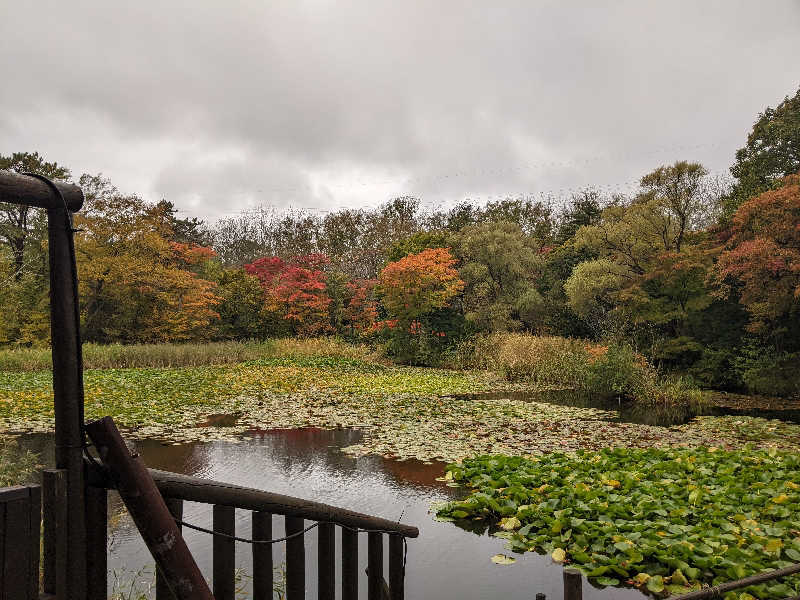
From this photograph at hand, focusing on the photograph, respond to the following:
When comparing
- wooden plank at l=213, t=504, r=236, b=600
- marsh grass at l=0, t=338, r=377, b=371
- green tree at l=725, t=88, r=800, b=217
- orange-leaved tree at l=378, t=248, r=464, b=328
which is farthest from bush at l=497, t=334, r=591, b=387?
wooden plank at l=213, t=504, r=236, b=600

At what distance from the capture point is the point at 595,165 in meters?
35.1

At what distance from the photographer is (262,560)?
5.32ft

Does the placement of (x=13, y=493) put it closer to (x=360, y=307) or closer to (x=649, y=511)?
(x=649, y=511)

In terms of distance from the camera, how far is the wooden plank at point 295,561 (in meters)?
1.70

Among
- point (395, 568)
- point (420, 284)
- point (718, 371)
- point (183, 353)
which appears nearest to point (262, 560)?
point (395, 568)

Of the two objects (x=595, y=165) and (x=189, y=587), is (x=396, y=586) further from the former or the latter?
(x=595, y=165)

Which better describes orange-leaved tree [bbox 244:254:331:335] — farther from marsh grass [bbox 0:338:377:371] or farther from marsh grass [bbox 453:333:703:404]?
marsh grass [bbox 453:333:703:404]

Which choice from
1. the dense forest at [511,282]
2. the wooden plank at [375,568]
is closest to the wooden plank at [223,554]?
the wooden plank at [375,568]

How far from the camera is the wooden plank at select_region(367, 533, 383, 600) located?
2.21 metres

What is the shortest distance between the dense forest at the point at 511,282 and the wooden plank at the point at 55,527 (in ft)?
44.3

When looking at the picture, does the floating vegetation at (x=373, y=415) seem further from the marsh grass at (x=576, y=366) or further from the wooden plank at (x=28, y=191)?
the wooden plank at (x=28, y=191)

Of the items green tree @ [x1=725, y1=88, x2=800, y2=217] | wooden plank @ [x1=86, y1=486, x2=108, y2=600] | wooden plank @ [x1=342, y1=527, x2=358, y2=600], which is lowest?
wooden plank @ [x1=342, y1=527, x2=358, y2=600]

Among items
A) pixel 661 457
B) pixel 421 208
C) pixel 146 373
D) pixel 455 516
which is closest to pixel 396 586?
pixel 455 516

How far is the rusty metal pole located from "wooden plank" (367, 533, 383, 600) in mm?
1283
